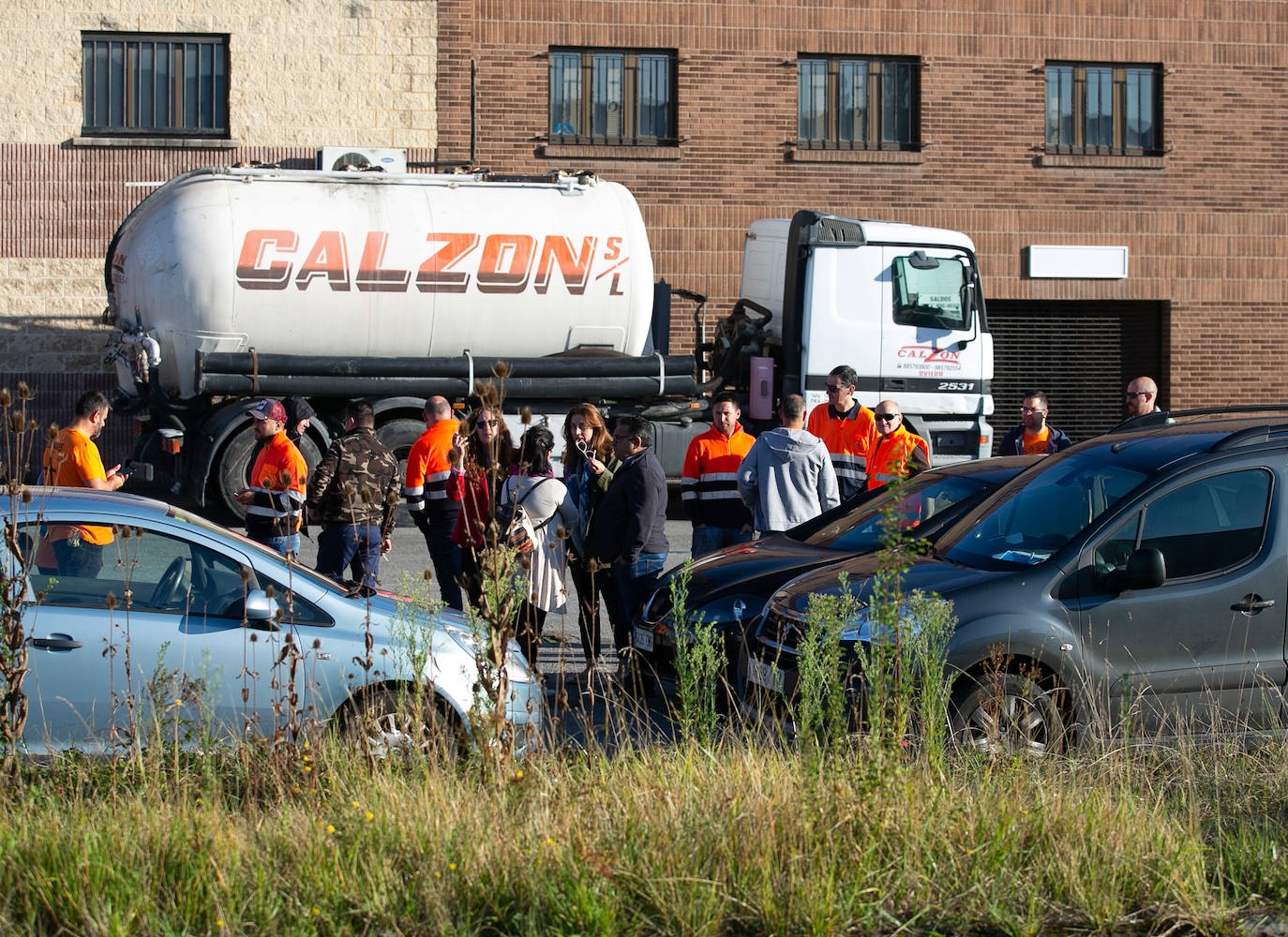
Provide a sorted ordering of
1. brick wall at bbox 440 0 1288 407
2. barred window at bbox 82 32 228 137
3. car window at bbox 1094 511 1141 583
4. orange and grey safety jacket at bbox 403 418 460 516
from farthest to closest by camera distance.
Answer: brick wall at bbox 440 0 1288 407 → barred window at bbox 82 32 228 137 → orange and grey safety jacket at bbox 403 418 460 516 → car window at bbox 1094 511 1141 583

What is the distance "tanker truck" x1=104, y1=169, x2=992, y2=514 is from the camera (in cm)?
1380

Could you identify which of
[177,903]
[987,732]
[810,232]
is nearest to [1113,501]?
[987,732]

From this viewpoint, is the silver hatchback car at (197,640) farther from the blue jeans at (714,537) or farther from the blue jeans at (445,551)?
the blue jeans at (714,537)

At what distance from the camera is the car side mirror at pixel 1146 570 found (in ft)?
18.6

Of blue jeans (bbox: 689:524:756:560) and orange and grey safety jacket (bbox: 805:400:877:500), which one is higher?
orange and grey safety jacket (bbox: 805:400:877:500)

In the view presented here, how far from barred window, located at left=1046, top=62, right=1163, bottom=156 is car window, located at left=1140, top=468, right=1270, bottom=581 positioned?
15047 mm

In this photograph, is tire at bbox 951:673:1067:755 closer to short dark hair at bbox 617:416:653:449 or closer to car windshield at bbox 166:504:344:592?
car windshield at bbox 166:504:344:592

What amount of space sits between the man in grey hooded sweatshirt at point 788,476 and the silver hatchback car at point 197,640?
321 cm

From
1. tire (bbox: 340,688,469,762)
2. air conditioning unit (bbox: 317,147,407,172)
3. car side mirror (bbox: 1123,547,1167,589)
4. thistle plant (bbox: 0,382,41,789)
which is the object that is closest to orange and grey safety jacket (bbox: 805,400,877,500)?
car side mirror (bbox: 1123,547,1167,589)

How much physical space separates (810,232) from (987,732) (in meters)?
9.70

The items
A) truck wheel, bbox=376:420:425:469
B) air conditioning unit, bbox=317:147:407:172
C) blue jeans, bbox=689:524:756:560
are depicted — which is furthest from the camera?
air conditioning unit, bbox=317:147:407:172

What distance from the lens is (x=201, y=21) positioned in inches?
728

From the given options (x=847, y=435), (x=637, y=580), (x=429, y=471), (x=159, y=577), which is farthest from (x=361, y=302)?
(x=159, y=577)

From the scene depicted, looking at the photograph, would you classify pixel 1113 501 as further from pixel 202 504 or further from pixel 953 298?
pixel 202 504
